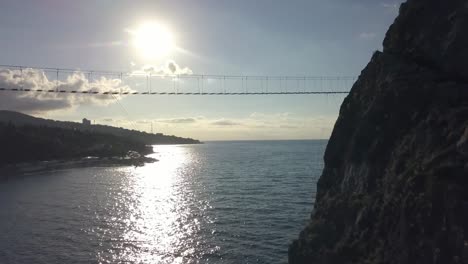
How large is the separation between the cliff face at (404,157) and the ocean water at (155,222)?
33.2 feet

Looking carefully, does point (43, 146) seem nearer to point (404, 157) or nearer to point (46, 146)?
point (46, 146)

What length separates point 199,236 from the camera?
42.4m

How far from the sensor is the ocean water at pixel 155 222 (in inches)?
1451

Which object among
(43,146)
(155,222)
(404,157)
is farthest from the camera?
(43,146)

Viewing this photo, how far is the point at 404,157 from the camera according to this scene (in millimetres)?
22641

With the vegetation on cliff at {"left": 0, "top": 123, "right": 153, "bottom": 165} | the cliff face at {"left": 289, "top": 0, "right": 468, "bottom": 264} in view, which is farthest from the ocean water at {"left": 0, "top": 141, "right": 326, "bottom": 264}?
the vegetation on cliff at {"left": 0, "top": 123, "right": 153, "bottom": 165}

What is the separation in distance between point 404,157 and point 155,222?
123 ft

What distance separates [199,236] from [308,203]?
2159 cm

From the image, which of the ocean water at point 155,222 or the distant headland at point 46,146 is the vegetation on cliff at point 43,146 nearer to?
the distant headland at point 46,146

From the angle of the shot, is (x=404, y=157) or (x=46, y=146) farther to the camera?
(x=46, y=146)

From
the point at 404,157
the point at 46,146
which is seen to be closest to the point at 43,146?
the point at 46,146

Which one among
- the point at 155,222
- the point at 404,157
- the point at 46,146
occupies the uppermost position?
the point at 404,157

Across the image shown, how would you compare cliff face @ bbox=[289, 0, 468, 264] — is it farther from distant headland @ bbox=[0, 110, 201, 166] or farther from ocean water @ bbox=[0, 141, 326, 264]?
distant headland @ bbox=[0, 110, 201, 166]

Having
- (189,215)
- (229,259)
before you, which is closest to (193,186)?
(189,215)
